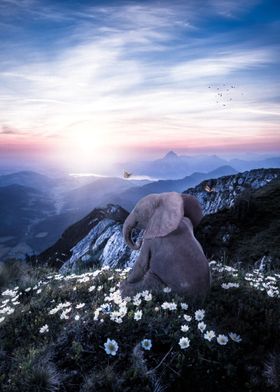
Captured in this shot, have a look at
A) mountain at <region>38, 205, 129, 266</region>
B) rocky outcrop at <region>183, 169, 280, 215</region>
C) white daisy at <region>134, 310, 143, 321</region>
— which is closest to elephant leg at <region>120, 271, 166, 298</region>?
white daisy at <region>134, 310, 143, 321</region>

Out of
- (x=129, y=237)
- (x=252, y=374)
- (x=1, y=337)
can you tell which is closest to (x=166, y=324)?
(x=252, y=374)

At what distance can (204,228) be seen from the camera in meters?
27.2

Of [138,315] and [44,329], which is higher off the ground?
[138,315]

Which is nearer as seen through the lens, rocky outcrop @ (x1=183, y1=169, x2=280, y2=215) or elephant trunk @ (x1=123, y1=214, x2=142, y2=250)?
elephant trunk @ (x1=123, y1=214, x2=142, y2=250)

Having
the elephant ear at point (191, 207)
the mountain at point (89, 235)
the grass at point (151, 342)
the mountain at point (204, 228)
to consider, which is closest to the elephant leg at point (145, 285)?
the grass at point (151, 342)

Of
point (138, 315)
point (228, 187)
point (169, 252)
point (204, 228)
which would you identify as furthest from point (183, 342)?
point (228, 187)

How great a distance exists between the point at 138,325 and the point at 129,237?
2736mm

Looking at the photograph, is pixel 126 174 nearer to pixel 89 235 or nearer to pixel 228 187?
pixel 89 235

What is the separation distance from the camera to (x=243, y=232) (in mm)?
25234

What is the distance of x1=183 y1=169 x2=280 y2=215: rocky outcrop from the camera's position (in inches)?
1631

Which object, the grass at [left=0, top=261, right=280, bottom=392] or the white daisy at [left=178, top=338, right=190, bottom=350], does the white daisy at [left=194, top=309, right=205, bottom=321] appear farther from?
the white daisy at [left=178, top=338, right=190, bottom=350]

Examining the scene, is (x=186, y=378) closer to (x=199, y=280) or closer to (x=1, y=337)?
(x=199, y=280)

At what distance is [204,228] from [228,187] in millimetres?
18698

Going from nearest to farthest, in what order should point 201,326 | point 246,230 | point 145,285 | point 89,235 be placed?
point 201,326, point 145,285, point 246,230, point 89,235
